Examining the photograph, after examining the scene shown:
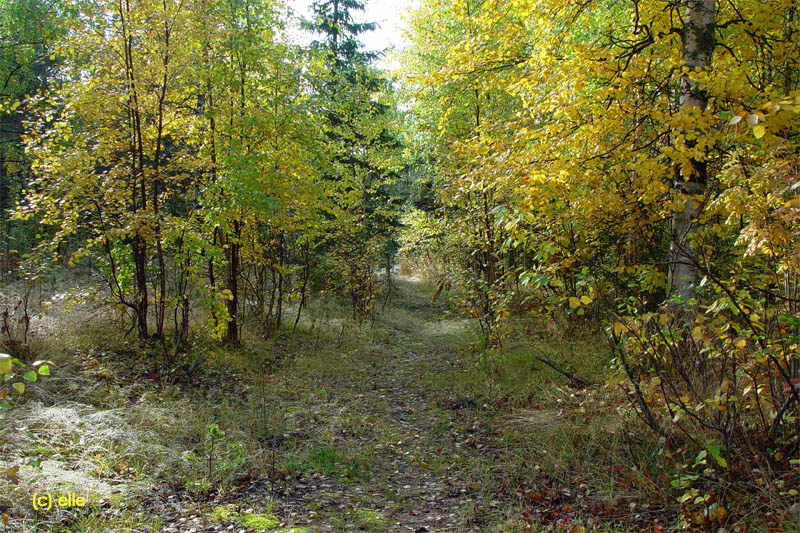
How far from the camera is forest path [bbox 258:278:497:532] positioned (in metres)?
4.03

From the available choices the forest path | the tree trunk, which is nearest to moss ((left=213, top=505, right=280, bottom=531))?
the forest path

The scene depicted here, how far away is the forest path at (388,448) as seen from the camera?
4031mm

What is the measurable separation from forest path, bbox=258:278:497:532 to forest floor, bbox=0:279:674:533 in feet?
0.07

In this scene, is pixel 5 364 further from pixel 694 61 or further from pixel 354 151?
pixel 354 151

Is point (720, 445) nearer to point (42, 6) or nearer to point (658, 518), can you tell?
point (658, 518)

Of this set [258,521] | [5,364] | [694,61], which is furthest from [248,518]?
[694,61]

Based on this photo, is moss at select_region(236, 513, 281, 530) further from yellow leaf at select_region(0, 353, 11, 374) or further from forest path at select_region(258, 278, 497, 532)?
yellow leaf at select_region(0, 353, 11, 374)

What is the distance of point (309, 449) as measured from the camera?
528 cm

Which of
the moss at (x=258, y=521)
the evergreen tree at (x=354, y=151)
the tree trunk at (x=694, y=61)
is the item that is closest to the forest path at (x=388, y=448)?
the moss at (x=258, y=521)

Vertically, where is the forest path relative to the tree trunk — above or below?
below

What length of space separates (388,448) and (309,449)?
87cm

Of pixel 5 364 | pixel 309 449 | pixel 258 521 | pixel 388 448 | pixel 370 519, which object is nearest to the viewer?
pixel 5 364

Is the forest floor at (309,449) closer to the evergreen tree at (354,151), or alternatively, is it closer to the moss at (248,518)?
the moss at (248,518)

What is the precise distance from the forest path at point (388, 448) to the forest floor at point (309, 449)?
0.07 feet
